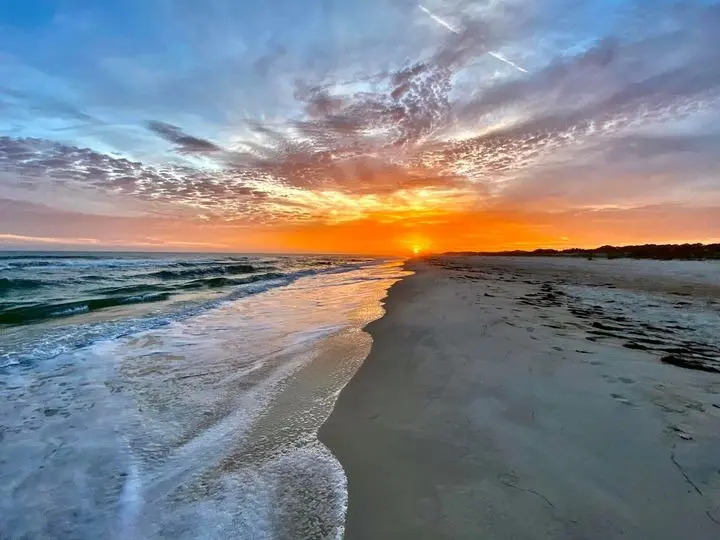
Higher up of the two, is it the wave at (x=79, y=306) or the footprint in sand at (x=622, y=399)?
the footprint in sand at (x=622, y=399)

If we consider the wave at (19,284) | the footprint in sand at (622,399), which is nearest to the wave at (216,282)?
the wave at (19,284)

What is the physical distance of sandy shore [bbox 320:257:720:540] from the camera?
8.98ft

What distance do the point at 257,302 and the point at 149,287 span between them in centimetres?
952

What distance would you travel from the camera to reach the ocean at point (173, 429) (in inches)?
117

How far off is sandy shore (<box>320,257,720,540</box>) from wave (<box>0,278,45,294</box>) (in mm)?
22025

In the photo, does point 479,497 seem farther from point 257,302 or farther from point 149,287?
point 149,287

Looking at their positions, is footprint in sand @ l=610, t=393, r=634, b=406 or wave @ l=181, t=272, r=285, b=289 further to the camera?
wave @ l=181, t=272, r=285, b=289

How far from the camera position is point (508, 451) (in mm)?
3658

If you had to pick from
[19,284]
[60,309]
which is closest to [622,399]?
[60,309]

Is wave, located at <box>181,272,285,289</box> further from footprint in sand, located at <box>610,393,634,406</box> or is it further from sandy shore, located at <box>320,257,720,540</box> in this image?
footprint in sand, located at <box>610,393,634,406</box>

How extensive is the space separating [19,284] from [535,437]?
2699cm

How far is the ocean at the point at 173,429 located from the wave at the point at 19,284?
12.7 m

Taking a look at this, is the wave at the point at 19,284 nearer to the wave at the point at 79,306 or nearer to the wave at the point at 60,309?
the wave at the point at 79,306

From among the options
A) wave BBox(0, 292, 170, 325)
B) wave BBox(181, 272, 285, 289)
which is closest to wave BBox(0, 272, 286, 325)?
wave BBox(0, 292, 170, 325)
